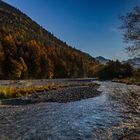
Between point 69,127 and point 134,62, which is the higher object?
point 134,62

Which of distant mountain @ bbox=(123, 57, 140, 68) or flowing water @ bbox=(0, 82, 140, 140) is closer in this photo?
distant mountain @ bbox=(123, 57, 140, 68)

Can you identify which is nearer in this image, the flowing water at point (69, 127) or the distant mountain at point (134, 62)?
the distant mountain at point (134, 62)

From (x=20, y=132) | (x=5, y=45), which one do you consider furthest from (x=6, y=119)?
(x=5, y=45)

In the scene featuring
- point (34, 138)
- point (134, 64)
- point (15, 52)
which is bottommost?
point (34, 138)

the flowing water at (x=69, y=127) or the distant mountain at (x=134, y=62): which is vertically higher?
the distant mountain at (x=134, y=62)

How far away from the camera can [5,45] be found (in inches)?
5020

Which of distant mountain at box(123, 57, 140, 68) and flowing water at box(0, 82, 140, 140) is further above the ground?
distant mountain at box(123, 57, 140, 68)

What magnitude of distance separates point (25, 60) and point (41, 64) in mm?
10809

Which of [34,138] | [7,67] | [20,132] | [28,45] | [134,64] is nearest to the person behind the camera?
[134,64]

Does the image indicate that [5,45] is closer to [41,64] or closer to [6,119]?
[41,64]

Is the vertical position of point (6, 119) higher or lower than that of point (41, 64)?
lower

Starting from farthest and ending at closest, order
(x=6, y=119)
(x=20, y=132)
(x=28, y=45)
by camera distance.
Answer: (x=28, y=45) → (x=6, y=119) → (x=20, y=132)

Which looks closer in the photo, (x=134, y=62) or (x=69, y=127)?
(x=134, y=62)

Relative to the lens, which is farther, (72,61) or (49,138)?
(72,61)
